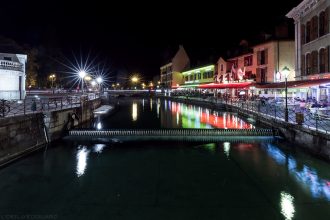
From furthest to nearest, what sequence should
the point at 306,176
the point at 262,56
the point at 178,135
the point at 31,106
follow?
the point at 262,56 → the point at 178,135 → the point at 31,106 → the point at 306,176

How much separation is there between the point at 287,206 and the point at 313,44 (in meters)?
25.6

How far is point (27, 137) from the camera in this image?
22.2 metres

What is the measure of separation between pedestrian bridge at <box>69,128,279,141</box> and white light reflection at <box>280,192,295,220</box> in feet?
42.2

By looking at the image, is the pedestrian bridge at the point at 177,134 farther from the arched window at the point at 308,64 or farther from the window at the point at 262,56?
the window at the point at 262,56

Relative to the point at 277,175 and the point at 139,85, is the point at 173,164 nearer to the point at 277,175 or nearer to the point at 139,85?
the point at 277,175

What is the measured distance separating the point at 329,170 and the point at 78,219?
12.7 meters

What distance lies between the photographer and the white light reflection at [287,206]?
476 inches

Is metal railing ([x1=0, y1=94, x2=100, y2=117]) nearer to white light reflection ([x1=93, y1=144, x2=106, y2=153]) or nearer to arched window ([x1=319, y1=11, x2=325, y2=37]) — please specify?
white light reflection ([x1=93, y1=144, x2=106, y2=153])

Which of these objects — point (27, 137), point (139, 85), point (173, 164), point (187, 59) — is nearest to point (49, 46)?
point (187, 59)

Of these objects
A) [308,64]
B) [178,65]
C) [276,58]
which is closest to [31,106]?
[308,64]

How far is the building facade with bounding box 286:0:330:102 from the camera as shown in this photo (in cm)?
3081

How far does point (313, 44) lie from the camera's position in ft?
112

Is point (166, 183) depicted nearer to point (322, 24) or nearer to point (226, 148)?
point (226, 148)

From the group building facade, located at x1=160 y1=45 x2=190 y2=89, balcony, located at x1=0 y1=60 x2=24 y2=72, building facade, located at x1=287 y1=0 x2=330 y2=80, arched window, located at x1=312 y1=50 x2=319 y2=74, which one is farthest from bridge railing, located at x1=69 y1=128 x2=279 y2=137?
building facade, located at x1=160 y1=45 x2=190 y2=89
